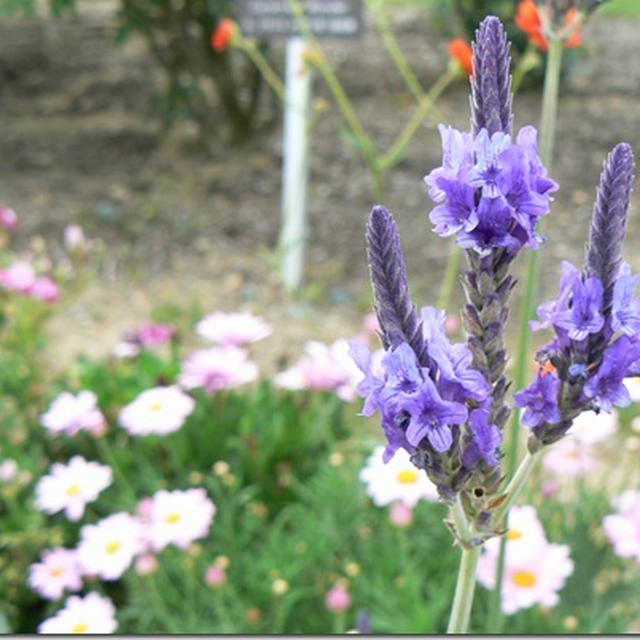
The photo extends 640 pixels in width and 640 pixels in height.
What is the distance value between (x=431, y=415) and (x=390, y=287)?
0.09m

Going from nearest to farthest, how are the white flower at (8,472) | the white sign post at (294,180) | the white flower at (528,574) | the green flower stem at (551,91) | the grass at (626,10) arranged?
the green flower stem at (551,91)
the white flower at (528,574)
the white flower at (8,472)
the white sign post at (294,180)
the grass at (626,10)

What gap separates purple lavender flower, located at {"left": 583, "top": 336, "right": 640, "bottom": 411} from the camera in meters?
0.72

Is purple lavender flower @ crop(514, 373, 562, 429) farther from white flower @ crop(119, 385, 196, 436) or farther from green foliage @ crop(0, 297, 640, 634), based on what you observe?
white flower @ crop(119, 385, 196, 436)

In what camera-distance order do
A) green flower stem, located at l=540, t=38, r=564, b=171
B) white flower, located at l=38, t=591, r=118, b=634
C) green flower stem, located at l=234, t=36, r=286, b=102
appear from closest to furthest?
green flower stem, located at l=540, t=38, r=564, b=171 < white flower, located at l=38, t=591, r=118, b=634 < green flower stem, located at l=234, t=36, r=286, b=102

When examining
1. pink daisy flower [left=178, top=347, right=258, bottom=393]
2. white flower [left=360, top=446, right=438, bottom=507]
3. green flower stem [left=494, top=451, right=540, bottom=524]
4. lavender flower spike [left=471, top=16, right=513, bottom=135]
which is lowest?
white flower [left=360, top=446, right=438, bottom=507]

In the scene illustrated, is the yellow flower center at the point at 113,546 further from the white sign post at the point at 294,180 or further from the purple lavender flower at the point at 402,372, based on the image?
the white sign post at the point at 294,180

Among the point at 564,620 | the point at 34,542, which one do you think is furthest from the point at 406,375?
the point at 34,542

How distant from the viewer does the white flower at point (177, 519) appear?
5.57ft

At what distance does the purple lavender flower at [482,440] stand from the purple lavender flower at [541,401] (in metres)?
0.03

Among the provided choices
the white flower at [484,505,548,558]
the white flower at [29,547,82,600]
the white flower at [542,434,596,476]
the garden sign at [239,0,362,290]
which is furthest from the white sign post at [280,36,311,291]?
the white flower at [484,505,548,558]

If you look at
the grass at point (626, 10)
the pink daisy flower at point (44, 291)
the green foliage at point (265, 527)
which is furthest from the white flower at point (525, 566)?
the grass at point (626, 10)

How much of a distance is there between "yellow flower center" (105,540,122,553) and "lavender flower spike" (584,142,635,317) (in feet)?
3.72

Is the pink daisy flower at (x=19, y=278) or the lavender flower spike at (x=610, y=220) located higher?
the lavender flower spike at (x=610, y=220)

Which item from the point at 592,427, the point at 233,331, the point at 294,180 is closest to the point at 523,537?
the point at 592,427
